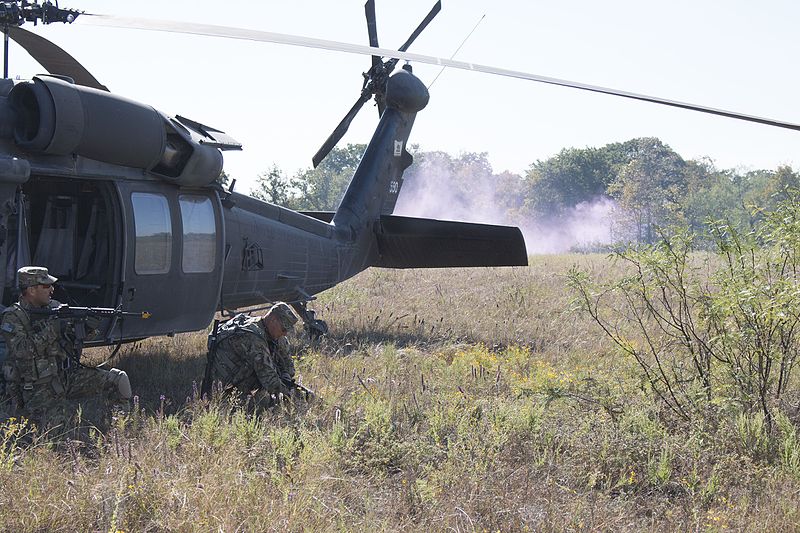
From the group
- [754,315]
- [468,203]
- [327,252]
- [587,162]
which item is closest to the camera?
[754,315]

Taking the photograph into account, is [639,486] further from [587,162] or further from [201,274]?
[587,162]

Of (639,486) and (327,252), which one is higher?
(327,252)

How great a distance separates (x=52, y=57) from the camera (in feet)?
27.3

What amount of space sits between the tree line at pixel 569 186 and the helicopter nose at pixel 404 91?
4773 centimetres

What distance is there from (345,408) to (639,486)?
100 inches

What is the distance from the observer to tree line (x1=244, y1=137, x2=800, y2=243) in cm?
7950

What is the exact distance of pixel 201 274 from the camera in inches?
341

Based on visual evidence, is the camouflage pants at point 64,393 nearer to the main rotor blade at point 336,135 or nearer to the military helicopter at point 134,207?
the military helicopter at point 134,207

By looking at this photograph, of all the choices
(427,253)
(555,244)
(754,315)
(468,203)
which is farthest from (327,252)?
(468,203)

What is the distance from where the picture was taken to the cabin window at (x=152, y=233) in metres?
7.88

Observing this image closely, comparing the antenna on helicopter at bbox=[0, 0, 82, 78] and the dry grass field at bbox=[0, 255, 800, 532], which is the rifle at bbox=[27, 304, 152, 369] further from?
the antenna on helicopter at bbox=[0, 0, 82, 78]

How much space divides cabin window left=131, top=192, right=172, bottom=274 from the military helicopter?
0.04 feet

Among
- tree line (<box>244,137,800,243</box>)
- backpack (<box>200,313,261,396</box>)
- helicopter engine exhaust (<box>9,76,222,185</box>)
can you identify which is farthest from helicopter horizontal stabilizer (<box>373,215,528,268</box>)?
tree line (<box>244,137,800,243</box>)

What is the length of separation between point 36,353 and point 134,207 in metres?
2.35
